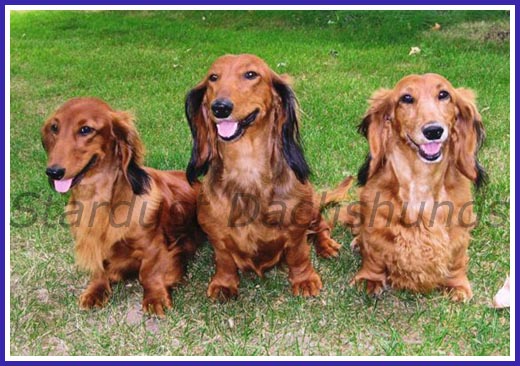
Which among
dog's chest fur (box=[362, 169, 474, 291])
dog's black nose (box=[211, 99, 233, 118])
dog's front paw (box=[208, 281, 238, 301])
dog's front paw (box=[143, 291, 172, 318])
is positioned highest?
dog's black nose (box=[211, 99, 233, 118])

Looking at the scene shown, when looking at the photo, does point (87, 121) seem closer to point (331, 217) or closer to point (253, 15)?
point (331, 217)

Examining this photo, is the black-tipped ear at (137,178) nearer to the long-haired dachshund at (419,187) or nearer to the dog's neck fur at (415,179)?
the long-haired dachshund at (419,187)

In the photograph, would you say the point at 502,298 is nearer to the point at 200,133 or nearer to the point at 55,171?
the point at 200,133

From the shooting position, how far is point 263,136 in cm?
296

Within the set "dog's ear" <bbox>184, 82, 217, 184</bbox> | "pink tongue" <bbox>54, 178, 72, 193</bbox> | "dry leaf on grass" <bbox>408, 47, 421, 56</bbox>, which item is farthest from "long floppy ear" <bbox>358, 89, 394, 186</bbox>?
"dry leaf on grass" <bbox>408, 47, 421, 56</bbox>

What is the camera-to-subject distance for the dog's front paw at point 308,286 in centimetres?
326

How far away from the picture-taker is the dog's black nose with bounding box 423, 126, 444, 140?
8.82 ft

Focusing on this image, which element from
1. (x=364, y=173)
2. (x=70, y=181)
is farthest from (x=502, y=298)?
(x=70, y=181)

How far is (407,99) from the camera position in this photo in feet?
9.26

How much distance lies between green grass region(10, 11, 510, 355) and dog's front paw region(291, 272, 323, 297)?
5cm

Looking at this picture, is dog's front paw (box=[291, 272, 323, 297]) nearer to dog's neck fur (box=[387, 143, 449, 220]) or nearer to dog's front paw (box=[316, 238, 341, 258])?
dog's front paw (box=[316, 238, 341, 258])

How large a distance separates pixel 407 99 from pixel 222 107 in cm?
86

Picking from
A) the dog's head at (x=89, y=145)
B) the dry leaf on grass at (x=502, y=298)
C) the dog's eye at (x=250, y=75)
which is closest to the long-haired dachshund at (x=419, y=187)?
the dry leaf on grass at (x=502, y=298)


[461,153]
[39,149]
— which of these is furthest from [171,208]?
[39,149]
